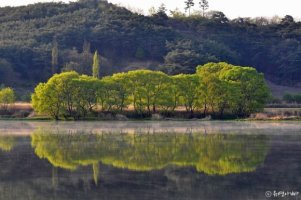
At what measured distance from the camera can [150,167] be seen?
28.8m

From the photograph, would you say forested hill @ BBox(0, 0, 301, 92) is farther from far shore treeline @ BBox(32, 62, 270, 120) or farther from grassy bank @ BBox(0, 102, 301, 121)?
far shore treeline @ BBox(32, 62, 270, 120)

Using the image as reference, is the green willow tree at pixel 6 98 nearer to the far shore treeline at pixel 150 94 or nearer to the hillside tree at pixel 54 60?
the far shore treeline at pixel 150 94

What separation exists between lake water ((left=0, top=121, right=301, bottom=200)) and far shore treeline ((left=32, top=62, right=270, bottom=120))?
104 ft

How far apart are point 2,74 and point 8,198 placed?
99903 millimetres

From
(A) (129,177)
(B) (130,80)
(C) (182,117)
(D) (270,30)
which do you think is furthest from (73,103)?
(D) (270,30)

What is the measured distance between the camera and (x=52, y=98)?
76.1 m

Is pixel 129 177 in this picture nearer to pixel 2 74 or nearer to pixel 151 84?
pixel 151 84

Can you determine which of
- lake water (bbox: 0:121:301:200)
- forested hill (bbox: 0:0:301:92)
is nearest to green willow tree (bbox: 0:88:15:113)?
forested hill (bbox: 0:0:301:92)

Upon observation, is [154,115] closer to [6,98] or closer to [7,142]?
[6,98]

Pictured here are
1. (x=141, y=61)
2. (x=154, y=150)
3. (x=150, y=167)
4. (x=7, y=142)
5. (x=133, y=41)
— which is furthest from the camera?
(x=133, y=41)

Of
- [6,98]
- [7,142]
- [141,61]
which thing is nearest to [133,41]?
[141,61]

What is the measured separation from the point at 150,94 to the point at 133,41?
2718 inches

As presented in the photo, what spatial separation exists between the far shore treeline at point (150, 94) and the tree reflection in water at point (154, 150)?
29.1 metres

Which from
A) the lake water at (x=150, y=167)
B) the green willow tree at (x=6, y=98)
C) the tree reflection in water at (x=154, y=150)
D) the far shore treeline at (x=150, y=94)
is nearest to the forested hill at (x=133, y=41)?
the green willow tree at (x=6, y=98)
